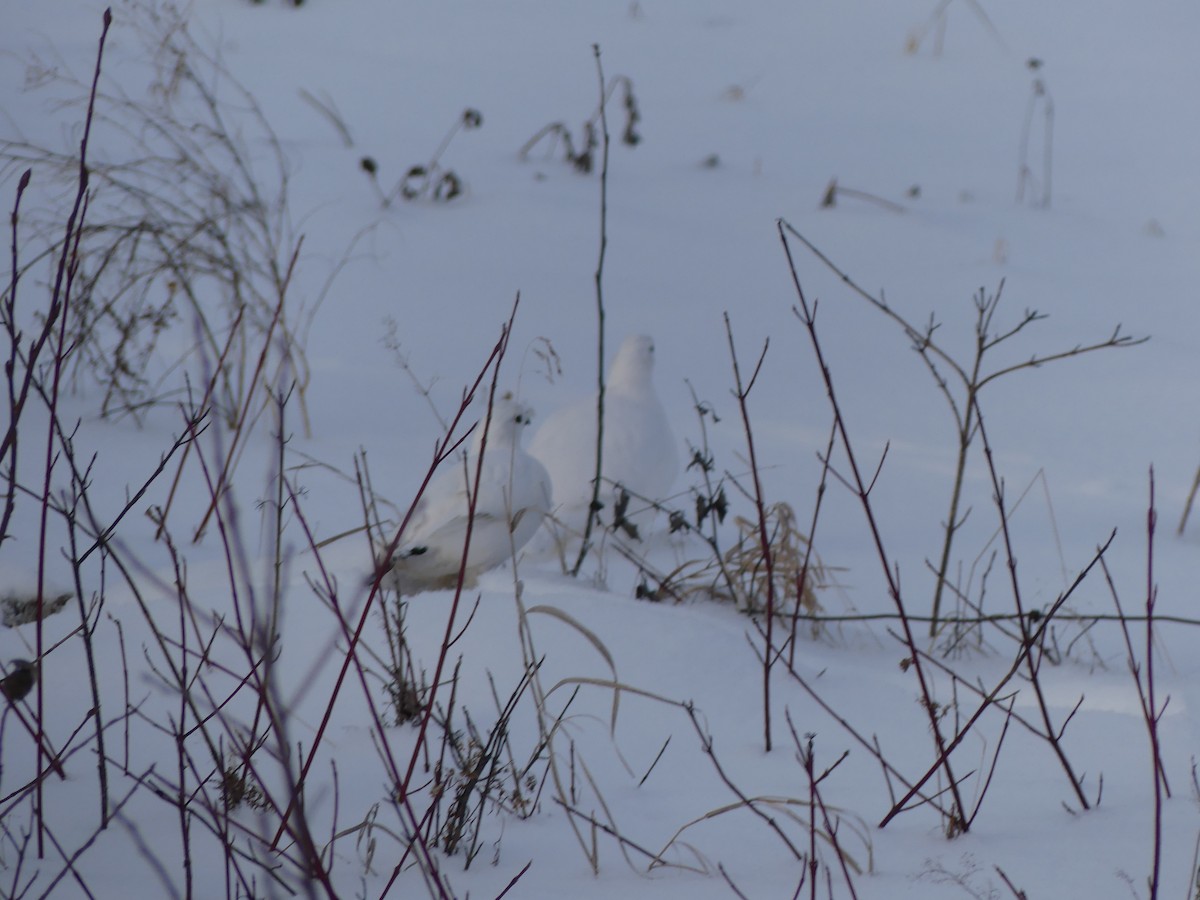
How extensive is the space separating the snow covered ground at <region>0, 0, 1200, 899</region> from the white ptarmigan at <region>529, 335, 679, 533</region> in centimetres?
22

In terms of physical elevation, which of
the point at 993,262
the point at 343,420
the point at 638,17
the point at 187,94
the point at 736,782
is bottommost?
the point at 736,782

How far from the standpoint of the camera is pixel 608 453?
3252 millimetres

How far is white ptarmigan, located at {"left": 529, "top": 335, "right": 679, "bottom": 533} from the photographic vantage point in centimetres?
319

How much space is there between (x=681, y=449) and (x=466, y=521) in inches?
74.7

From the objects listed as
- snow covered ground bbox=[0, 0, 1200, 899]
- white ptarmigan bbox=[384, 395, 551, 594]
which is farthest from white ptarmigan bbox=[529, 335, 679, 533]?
white ptarmigan bbox=[384, 395, 551, 594]

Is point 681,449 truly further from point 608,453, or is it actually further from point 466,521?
point 466,521

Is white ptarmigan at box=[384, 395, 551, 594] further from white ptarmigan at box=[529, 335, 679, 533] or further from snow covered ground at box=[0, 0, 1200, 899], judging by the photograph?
white ptarmigan at box=[529, 335, 679, 533]

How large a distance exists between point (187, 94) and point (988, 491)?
4.97 m

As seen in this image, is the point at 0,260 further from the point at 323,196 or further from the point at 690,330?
the point at 690,330

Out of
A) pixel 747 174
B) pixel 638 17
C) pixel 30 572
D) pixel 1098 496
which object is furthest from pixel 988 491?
pixel 638 17

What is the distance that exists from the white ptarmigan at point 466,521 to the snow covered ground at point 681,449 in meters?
0.10

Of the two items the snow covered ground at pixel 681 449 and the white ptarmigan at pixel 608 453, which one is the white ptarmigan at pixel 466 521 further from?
the white ptarmigan at pixel 608 453

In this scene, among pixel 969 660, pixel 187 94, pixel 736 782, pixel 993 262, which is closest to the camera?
pixel 736 782

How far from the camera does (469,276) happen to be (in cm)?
554
